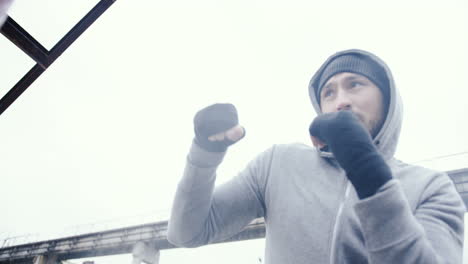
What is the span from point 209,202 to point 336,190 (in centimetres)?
81

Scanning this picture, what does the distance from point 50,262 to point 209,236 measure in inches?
1516

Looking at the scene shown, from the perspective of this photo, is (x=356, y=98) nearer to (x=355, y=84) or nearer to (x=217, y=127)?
(x=355, y=84)

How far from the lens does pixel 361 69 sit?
2.06 metres

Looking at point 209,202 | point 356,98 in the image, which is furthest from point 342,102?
point 209,202

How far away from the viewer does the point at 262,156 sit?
2.09 m

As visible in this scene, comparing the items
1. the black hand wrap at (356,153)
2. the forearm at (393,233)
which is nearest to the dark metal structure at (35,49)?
the black hand wrap at (356,153)

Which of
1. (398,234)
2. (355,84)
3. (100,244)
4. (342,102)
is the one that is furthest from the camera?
(100,244)

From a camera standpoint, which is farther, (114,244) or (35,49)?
(114,244)

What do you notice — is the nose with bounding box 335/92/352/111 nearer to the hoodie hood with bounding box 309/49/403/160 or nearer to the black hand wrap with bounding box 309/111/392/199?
the hoodie hood with bounding box 309/49/403/160

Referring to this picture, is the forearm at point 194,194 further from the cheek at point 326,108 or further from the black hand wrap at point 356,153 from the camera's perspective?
the cheek at point 326,108

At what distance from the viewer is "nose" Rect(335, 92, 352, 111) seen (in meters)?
1.81

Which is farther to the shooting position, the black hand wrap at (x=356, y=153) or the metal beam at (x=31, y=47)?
the metal beam at (x=31, y=47)

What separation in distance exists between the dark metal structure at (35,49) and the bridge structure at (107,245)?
804 inches

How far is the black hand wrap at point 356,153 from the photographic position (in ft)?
3.68
